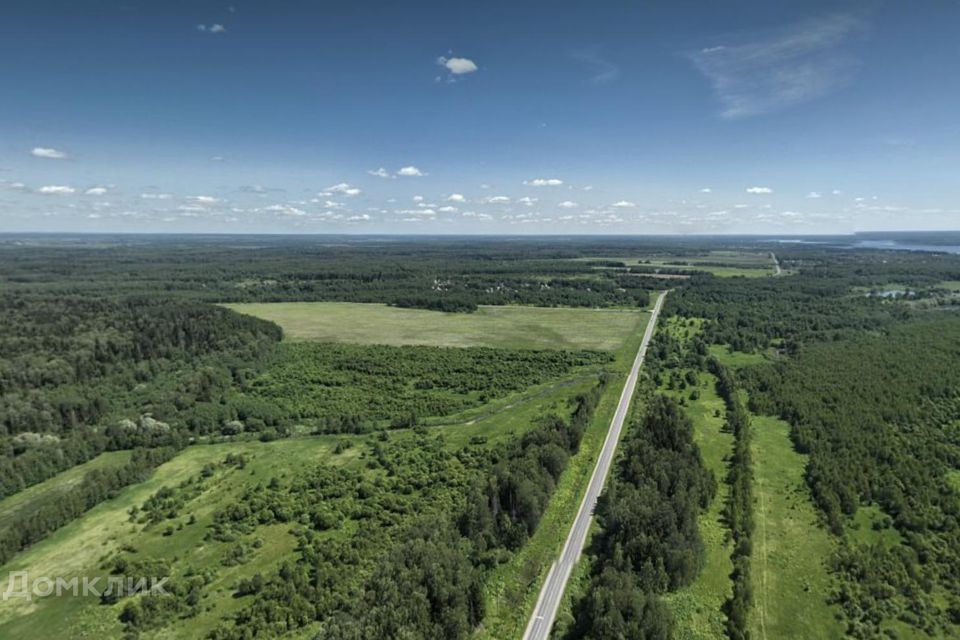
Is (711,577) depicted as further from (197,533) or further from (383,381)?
(383,381)

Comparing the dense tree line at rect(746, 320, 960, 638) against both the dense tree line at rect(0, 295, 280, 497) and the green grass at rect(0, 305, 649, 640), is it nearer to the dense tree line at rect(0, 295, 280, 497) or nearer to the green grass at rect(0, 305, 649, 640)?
the green grass at rect(0, 305, 649, 640)

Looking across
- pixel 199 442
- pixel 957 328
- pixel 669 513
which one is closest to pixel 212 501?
pixel 199 442

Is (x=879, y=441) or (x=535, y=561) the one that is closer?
(x=535, y=561)

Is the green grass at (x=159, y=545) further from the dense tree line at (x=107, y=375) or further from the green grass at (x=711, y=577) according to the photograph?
the green grass at (x=711, y=577)

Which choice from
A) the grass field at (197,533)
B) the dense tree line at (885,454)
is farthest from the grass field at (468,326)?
the grass field at (197,533)

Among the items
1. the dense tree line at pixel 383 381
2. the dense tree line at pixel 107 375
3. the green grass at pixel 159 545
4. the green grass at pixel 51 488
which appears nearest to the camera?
the green grass at pixel 159 545

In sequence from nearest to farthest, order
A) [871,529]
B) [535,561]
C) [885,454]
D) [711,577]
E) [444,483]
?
[711,577]
[535,561]
[871,529]
[444,483]
[885,454]

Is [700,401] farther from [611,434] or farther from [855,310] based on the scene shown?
[855,310]

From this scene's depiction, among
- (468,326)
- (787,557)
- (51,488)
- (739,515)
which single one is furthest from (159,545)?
(468,326)
